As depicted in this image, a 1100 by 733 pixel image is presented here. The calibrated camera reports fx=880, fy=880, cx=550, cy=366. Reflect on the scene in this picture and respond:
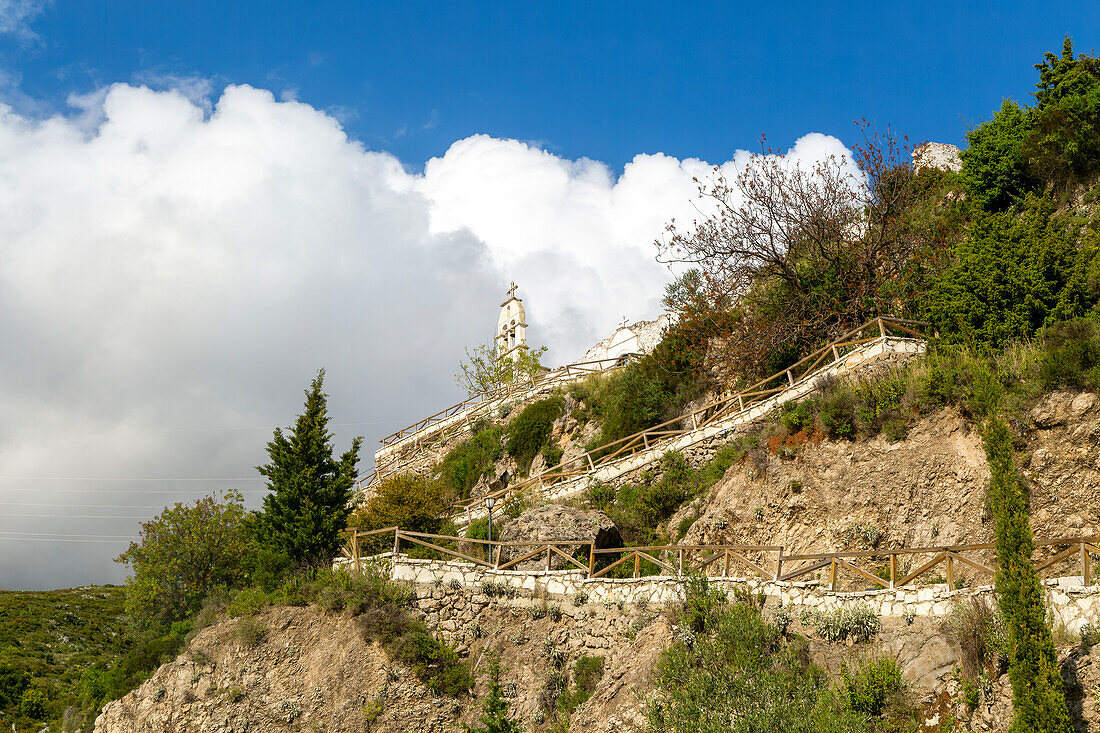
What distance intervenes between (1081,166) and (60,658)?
48.5 m

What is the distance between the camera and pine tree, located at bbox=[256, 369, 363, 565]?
75.3 ft

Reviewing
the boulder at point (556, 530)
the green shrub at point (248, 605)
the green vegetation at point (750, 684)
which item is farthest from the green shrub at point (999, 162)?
the green shrub at point (248, 605)

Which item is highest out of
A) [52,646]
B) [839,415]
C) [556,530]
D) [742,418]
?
[742,418]

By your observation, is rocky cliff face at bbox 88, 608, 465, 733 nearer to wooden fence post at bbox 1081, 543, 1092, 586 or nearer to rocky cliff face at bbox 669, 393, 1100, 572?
rocky cliff face at bbox 669, 393, 1100, 572

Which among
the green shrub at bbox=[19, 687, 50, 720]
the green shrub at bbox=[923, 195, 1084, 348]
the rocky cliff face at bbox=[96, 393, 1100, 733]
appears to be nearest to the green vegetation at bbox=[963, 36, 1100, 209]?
the green shrub at bbox=[923, 195, 1084, 348]

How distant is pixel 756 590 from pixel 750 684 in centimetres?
242

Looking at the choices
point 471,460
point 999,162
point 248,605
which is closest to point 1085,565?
point 248,605

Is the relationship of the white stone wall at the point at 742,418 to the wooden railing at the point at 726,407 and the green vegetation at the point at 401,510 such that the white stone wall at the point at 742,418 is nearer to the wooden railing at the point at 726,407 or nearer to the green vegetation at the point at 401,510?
the wooden railing at the point at 726,407

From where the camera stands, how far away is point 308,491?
23578 millimetres

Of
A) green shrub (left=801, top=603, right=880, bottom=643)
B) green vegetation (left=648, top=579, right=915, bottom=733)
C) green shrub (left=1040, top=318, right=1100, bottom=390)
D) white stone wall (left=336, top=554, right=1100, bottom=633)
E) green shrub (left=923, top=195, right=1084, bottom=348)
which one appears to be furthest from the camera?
green shrub (left=923, top=195, right=1084, bottom=348)

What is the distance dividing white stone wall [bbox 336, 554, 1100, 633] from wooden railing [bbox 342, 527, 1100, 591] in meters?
0.19

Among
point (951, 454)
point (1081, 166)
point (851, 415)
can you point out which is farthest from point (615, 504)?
point (1081, 166)

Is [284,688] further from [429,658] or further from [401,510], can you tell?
[401,510]

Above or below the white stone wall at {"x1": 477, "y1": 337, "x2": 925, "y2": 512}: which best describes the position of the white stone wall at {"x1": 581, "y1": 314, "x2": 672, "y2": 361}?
above
